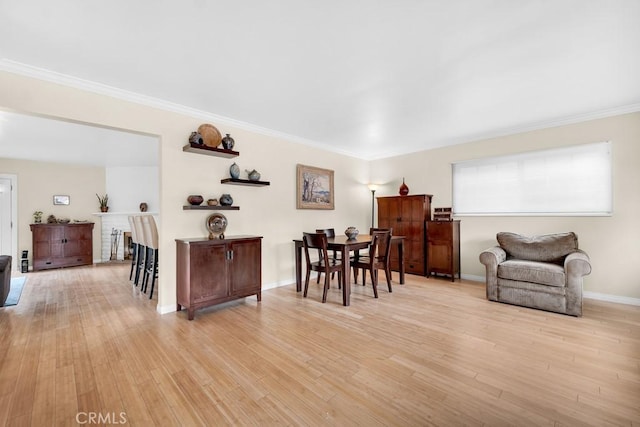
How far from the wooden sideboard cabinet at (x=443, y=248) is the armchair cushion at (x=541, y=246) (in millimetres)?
751

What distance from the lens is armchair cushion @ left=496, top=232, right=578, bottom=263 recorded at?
3430 mm

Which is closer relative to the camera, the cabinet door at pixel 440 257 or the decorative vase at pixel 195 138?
the decorative vase at pixel 195 138

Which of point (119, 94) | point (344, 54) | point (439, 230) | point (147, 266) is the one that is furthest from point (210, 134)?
point (439, 230)

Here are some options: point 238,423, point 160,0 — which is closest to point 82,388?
point 238,423

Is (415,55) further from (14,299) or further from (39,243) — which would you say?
(39,243)

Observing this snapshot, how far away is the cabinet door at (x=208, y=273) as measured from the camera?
2979 mm

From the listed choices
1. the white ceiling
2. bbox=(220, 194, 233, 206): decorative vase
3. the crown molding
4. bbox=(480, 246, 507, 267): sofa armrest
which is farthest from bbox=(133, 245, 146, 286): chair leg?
bbox=(480, 246, 507, 267): sofa armrest

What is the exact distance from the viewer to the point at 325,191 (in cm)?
504

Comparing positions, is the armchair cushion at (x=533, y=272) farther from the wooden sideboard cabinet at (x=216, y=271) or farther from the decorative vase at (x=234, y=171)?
the decorative vase at (x=234, y=171)

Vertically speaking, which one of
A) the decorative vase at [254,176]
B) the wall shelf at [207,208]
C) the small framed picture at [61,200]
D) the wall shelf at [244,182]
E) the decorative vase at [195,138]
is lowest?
the wall shelf at [207,208]

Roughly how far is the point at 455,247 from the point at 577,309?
1817 mm

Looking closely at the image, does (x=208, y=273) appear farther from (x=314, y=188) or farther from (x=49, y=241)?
(x=49, y=241)

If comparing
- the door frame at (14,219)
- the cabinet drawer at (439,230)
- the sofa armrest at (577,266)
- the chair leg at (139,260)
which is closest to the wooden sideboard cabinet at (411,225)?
the cabinet drawer at (439,230)

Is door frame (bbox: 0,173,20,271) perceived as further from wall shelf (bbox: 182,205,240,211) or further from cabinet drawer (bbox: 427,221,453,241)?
cabinet drawer (bbox: 427,221,453,241)
